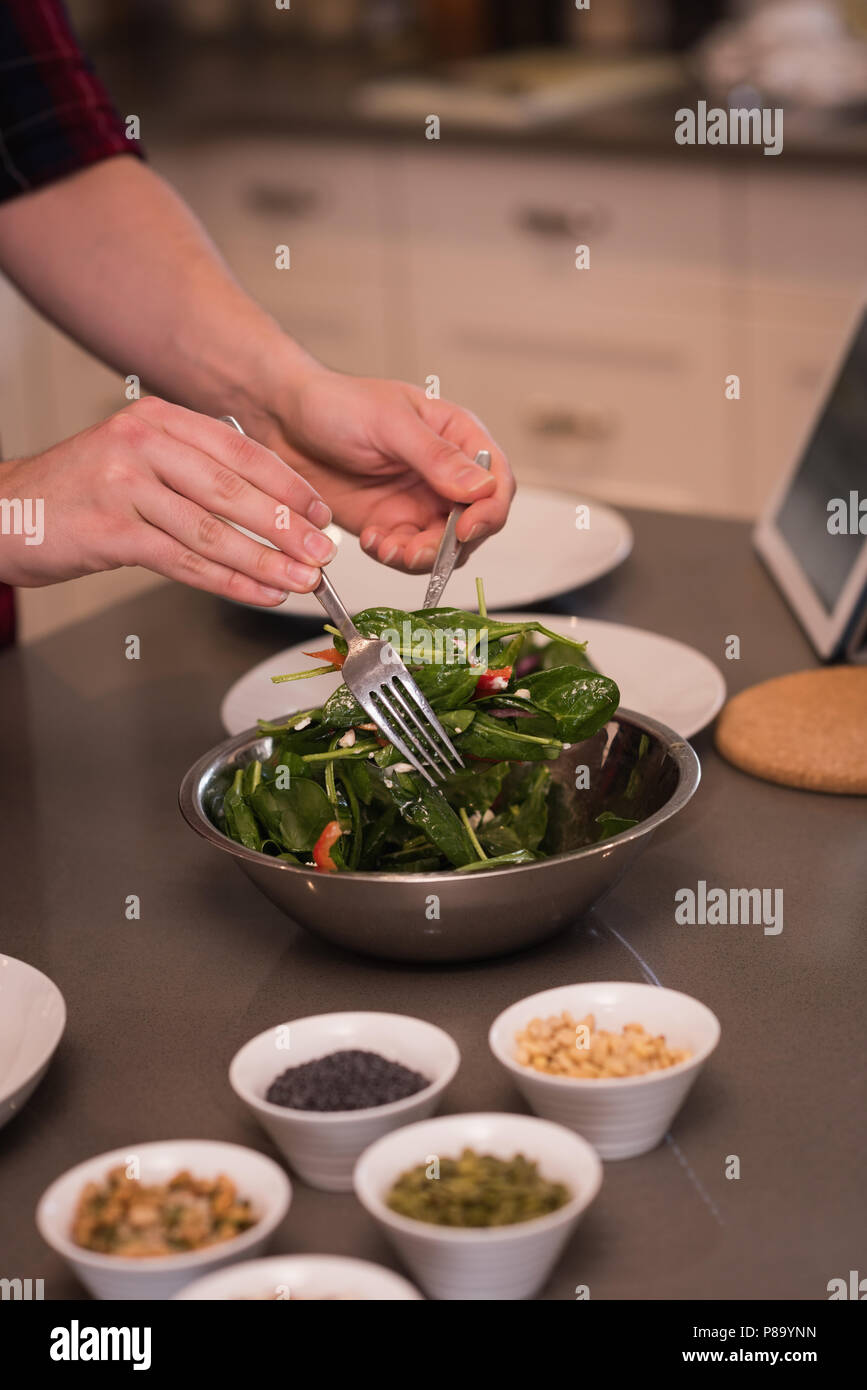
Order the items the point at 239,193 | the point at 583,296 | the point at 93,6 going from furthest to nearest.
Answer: the point at 93,6, the point at 239,193, the point at 583,296

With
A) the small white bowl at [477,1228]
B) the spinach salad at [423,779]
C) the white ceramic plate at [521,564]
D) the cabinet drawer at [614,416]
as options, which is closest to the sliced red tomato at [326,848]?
the spinach salad at [423,779]

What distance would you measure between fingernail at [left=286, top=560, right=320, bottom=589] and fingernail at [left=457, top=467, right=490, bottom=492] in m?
0.23

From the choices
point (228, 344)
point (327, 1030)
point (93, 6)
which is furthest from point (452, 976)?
point (93, 6)

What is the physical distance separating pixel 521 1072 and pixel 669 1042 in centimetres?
9

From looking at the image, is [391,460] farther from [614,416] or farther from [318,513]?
[614,416]

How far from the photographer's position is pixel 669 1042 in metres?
0.75

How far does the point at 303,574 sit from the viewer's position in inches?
35.1

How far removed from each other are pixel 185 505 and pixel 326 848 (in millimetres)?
217

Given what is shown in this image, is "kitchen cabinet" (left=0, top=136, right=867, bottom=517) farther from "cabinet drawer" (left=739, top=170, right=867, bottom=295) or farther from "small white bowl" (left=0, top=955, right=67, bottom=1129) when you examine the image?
"small white bowl" (left=0, top=955, right=67, bottom=1129)

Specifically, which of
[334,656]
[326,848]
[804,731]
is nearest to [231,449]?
[334,656]

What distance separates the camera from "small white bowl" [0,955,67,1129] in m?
0.74

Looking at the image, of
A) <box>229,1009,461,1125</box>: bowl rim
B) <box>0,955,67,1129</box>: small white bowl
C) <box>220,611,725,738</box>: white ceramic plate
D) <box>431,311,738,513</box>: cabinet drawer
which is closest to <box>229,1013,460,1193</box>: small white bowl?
<box>229,1009,461,1125</box>: bowl rim
